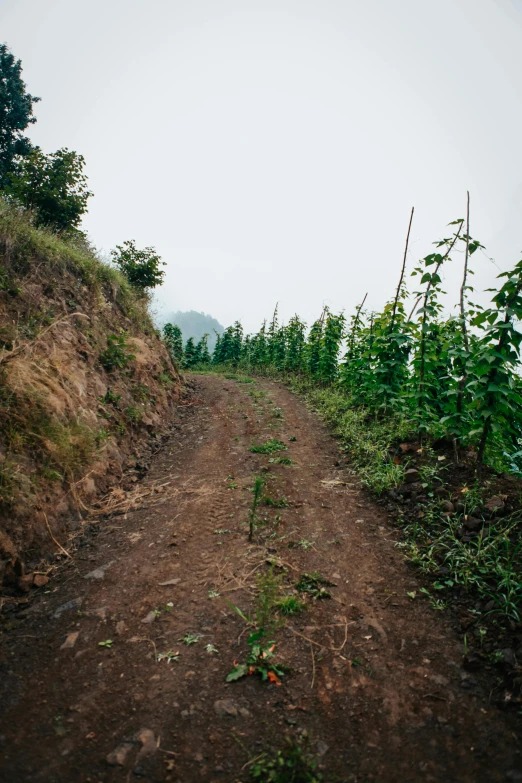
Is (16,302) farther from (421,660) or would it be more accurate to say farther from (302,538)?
(421,660)

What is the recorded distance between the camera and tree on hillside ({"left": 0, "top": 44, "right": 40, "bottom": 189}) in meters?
20.9

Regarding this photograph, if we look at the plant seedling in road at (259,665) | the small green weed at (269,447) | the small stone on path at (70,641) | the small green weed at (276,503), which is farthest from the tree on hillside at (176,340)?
the plant seedling in road at (259,665)

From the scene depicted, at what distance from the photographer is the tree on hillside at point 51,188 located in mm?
11266

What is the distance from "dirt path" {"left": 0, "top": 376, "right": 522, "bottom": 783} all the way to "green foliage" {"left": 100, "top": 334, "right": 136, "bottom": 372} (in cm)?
412

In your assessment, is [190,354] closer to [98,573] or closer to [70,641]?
[98,573]

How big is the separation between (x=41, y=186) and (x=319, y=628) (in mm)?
14445

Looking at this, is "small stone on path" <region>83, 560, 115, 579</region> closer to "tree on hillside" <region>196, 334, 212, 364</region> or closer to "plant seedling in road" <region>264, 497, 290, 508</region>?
"plant seedling in road" <region>264, 497, 290, 508</region>

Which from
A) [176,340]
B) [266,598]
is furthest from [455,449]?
[176,340]

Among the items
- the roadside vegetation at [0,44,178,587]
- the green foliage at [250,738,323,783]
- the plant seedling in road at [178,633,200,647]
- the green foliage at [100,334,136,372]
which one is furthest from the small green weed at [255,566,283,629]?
the green foliage at [100,334,136,372]

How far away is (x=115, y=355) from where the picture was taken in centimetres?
852

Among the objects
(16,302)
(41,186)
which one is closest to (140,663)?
(16,302)

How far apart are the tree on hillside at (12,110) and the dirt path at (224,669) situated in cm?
2609

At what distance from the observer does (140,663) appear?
10.0ft

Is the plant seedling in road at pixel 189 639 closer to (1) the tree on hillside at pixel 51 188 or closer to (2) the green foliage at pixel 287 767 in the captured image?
(2) the green foliage at pixel 287 767
